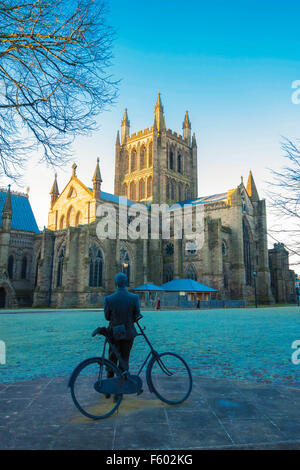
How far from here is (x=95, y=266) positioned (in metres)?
34.2

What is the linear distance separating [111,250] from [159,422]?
32.4 m

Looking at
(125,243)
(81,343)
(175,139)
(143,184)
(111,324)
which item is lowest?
(81,343)

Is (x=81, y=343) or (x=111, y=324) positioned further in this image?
(x=81, y=343)

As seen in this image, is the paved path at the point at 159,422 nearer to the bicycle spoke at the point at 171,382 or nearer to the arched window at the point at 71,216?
the bicycle spoke at the point at 171,382

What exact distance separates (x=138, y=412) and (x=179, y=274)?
36.2 meters

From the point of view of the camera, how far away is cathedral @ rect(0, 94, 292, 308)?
32.5 metres

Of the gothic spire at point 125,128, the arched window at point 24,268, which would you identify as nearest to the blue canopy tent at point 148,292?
the arched window at point 24,268

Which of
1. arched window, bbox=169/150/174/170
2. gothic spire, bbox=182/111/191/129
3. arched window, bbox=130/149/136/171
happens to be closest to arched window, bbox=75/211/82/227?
arched window, bbox=130/149/136/171

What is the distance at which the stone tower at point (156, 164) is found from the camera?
53438 millimetres

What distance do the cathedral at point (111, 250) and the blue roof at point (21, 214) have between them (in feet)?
0.42

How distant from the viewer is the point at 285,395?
14.0 ft

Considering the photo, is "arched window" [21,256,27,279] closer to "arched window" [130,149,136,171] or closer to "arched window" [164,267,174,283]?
"arched window" [164,267,174,283]

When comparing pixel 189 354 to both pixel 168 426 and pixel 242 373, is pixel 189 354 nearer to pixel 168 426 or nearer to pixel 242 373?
pixel 242 373
